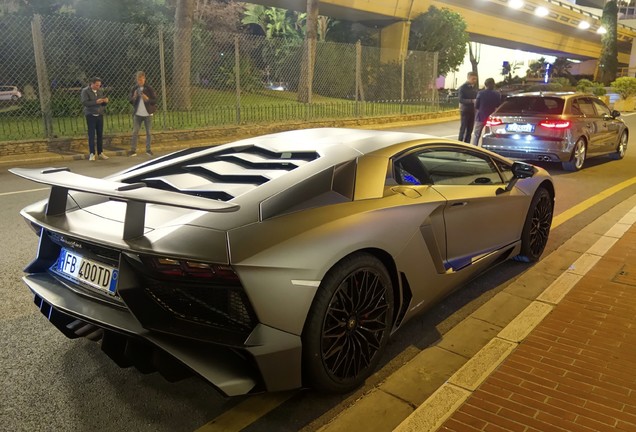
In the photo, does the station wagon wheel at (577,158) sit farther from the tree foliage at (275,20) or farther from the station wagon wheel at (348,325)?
the tree foliage at (275,20)

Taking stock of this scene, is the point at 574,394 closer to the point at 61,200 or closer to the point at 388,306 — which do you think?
the point at 388,306

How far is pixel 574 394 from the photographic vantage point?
114 inches

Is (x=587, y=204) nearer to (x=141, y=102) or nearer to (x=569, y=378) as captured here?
(x=569, y=378)

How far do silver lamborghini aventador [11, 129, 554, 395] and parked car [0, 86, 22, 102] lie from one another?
10143mm

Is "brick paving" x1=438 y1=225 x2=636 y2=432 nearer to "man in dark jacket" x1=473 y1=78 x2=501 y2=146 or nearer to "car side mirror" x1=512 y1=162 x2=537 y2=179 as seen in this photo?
"car side mirror" x1=512 y1=162 x2=537 y2=179

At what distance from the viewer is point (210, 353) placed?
2.43 m

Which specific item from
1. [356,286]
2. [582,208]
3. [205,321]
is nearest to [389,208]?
[356,286]

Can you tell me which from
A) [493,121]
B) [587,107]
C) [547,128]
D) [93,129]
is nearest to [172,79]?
[93,129]

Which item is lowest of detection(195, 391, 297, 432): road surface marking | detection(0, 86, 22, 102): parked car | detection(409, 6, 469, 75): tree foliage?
detection(195, 391, 297, 432): road surface marking

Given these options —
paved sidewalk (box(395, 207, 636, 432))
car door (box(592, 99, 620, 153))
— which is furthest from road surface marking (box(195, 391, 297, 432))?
car door (box(592, 99, 620, 153))

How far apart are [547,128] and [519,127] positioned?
0.49 m

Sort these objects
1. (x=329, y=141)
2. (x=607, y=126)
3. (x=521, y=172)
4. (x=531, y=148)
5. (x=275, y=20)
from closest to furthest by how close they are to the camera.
Answer: (x=329, y=141) < (x=521, y=172) < (x=531, y=148) < (x=607, y=126) < (x=275, y=20)

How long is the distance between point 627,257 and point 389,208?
10.9ft

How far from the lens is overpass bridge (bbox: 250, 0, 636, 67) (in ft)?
87.0
